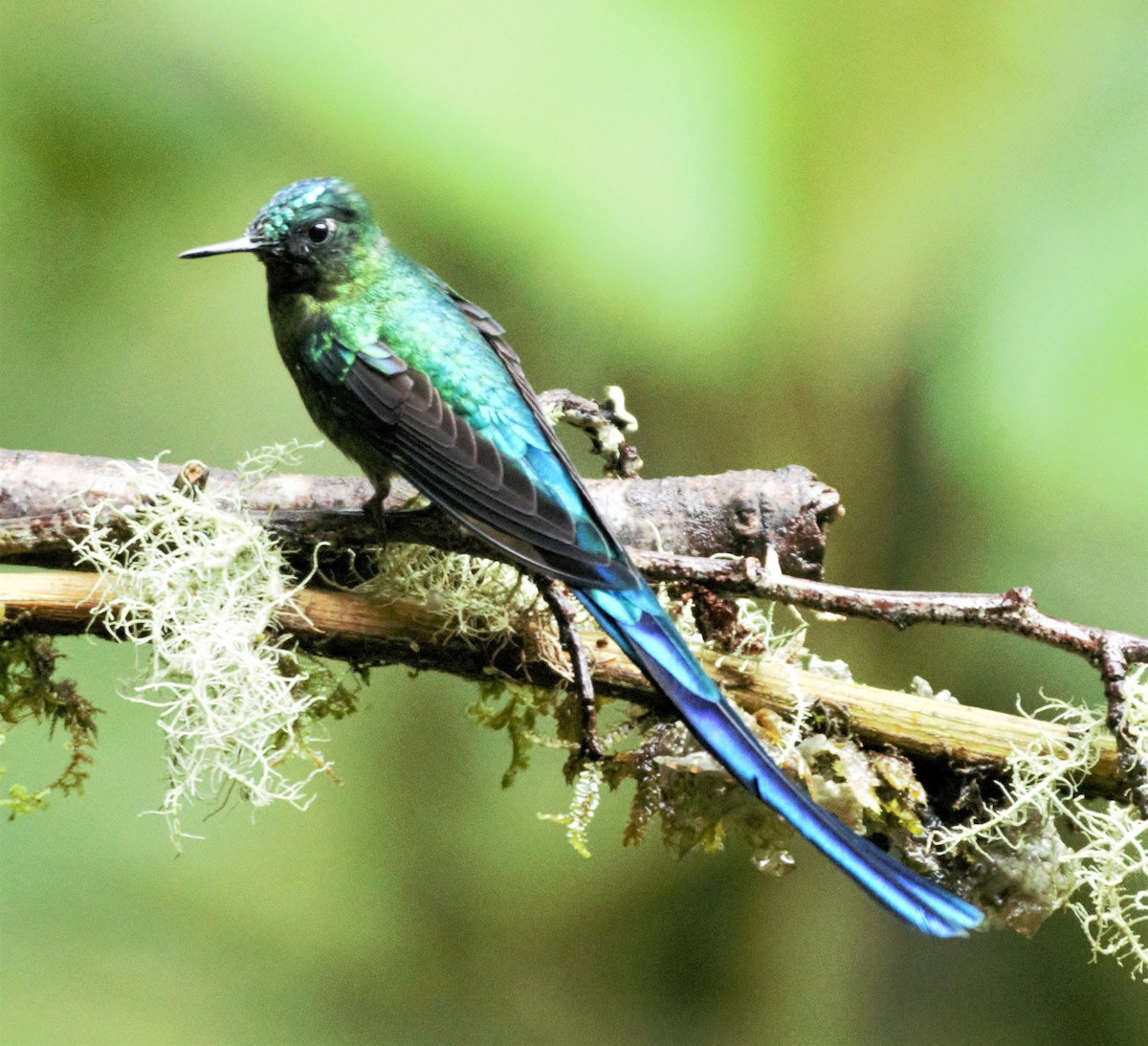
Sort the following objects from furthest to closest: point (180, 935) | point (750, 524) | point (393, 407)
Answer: point (180, 935)
point (750, 524)
point (393, 407)

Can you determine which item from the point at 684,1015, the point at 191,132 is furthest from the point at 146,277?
the point at 684,1015

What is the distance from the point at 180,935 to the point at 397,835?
37 cm

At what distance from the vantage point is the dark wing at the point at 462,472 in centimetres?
98

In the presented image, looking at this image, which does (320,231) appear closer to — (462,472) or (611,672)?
(462,472)

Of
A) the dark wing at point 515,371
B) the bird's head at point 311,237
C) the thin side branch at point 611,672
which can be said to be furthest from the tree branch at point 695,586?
the bird's head at point 311,237

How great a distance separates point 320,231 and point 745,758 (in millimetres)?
670

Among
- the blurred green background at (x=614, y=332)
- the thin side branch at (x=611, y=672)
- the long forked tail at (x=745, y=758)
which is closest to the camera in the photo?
the long forked tail at (x=745, y=758)

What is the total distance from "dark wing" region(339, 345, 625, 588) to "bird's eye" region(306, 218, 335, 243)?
0.14m

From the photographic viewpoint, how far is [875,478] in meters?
1.83

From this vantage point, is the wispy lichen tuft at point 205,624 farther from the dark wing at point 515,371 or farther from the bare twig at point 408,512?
the dark wing at point 515,371

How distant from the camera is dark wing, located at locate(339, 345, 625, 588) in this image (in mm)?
976

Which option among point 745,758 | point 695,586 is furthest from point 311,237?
point 745,758

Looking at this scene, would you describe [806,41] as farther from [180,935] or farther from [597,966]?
[180,935]

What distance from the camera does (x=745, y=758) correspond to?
96cm
